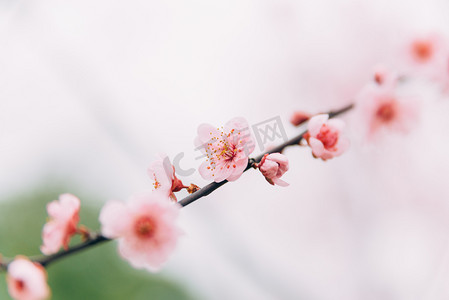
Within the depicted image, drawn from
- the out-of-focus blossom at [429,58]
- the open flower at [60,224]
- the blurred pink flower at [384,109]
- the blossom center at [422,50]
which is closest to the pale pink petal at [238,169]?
the open flower at [60,224]

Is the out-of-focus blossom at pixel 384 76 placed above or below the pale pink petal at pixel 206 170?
below

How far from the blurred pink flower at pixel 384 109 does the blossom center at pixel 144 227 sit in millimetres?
446

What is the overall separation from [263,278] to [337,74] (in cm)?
161

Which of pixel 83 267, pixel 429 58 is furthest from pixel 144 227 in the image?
pixel 83 267

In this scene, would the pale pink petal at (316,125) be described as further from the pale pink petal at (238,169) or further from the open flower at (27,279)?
the open flower at (27,279)

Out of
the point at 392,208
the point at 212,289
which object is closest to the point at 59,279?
the point at 212,289

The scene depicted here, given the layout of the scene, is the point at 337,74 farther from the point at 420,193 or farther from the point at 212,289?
the point at 212,289

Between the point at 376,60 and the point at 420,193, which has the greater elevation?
the point at 376,60

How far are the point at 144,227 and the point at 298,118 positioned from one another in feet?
0.96

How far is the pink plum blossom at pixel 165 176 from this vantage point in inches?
17.6

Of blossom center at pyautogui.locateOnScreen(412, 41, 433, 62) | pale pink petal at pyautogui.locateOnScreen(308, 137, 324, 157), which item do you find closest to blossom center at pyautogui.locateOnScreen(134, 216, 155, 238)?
pale pink petal at pyautogui.locateOnScreen(308, 137, 324, 157)

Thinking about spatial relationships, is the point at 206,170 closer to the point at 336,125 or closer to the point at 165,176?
the point at 165,176

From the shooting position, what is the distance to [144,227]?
47cm

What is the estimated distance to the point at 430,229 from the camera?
2.23m
